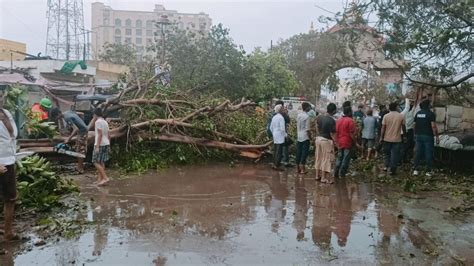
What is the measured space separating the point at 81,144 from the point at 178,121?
7.91ft

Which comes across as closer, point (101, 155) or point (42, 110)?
point (101, 155)

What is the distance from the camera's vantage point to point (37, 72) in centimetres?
2509

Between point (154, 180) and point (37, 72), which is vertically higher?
point (37, 72)

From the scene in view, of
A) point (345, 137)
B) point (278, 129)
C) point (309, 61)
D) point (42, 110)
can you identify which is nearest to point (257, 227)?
point (345, 137)

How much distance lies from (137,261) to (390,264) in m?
2.73

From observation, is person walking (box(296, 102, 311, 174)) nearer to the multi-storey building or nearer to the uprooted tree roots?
the uprooted tree roots

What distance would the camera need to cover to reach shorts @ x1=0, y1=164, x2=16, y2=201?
5.48m

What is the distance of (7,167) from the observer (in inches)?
215

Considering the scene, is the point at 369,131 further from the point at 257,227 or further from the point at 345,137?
the point at 257,227

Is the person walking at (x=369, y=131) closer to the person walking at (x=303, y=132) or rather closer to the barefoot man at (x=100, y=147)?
the person walking at (x=303, y=132)

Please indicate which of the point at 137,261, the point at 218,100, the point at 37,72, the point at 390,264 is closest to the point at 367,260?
the point at 390,264

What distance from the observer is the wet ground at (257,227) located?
5051 mm

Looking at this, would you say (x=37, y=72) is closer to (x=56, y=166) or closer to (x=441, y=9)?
(x=56, y=166)

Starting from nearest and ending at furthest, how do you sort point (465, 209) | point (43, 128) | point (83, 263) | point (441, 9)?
point (83, 263)
point (465, 209)
point (441, 9)
point (43, 128)
